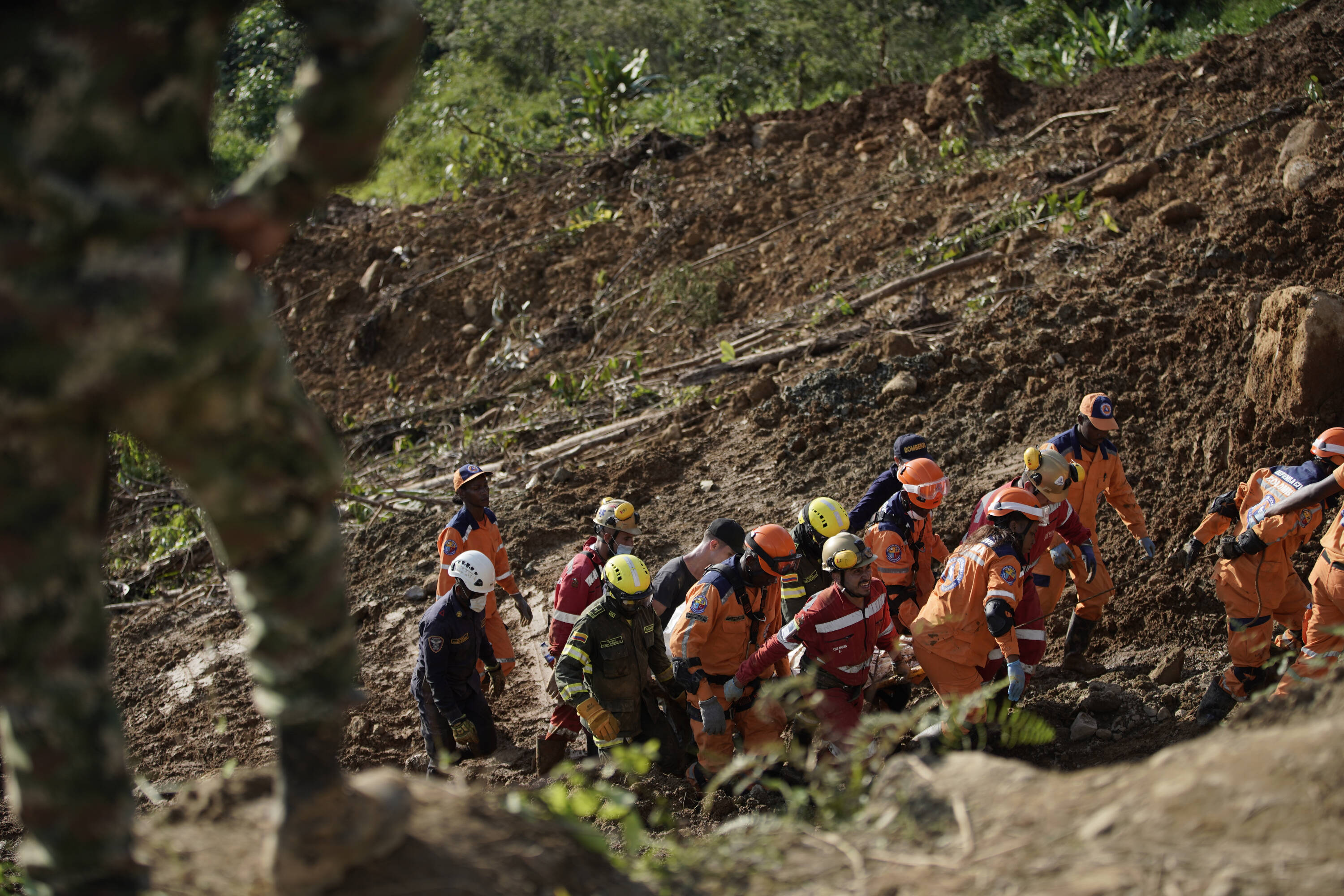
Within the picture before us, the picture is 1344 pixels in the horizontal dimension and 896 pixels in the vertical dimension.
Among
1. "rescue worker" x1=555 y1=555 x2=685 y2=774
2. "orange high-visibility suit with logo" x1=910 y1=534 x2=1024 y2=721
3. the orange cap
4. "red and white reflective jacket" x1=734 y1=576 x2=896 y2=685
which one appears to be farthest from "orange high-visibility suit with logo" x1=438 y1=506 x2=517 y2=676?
the orange cap

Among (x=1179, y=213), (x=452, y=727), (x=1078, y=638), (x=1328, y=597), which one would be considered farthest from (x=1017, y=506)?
(x=1179, y=213)

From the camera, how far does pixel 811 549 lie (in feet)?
22.9

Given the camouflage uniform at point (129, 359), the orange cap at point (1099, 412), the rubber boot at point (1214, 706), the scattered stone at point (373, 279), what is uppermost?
the scattered stone at point (373, 279)

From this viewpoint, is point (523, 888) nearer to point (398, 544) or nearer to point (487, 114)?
point (398, 544)

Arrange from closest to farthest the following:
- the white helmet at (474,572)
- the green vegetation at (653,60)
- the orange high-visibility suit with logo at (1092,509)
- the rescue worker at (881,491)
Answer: the white helmet at (474,572)
the orange high-visibility suit with logo at (1092,509)
the rescue worker at (881,491)
the green vegetation at (653,60)

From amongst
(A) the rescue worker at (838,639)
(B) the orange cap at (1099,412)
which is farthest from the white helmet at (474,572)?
(B) the orange cap at (1099,412)

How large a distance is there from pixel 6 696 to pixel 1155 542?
7704mm

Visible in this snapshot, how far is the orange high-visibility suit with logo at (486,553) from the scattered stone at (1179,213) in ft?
24.5

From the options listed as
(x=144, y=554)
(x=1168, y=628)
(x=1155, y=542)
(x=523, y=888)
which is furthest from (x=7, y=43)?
(x=144, y=554)

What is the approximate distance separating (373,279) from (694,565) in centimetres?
1176

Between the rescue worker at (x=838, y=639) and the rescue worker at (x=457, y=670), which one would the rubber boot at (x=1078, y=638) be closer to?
the rescue worker at (x=838, y=639)

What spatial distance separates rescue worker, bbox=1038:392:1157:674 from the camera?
278 inches

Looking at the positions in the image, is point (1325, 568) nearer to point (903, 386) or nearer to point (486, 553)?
point (903, 386)

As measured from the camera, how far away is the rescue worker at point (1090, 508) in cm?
706
